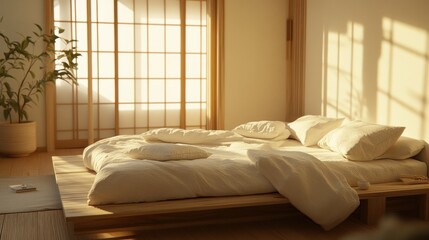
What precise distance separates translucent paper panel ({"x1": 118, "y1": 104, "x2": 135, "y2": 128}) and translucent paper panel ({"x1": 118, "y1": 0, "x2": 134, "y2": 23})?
975mm

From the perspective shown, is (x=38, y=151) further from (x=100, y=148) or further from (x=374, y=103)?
(x=374, y=103)

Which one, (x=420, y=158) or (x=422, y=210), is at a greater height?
(x=420, y=158)

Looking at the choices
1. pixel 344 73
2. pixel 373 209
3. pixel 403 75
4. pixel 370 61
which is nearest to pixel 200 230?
pixel 373 209

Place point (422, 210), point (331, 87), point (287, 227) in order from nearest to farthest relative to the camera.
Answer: point (287, 227), point (422, 210), point (331, 87)

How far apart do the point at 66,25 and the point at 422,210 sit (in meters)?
4.13

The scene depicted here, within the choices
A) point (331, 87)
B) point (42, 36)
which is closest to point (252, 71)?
point (331, 87)

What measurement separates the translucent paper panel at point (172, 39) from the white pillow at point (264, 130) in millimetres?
1968

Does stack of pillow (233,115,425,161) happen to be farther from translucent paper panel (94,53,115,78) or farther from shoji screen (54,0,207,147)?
translucent paper panel (94,53,115,78)

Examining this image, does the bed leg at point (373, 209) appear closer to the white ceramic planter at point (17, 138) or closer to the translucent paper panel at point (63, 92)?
the white ceramic planter at point (17, 138)

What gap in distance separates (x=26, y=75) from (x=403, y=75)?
357cm

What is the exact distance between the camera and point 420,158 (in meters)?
3.58

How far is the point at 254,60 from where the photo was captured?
6105 millimetres

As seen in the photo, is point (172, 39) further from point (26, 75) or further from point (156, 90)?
point (26, 75)

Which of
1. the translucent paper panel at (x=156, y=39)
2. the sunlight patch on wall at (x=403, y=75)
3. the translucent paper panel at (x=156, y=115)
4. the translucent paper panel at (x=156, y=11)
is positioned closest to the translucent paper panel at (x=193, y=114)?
the translucent paper panel at (x=156, y=115)
